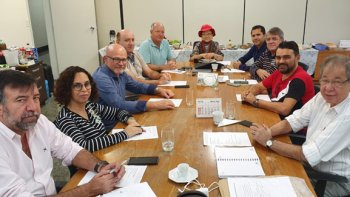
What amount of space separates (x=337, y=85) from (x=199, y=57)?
2980 millimetres

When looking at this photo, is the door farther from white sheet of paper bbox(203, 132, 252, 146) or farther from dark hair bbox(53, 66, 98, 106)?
white sheet of paper bbox(203, 132, 252, 146)

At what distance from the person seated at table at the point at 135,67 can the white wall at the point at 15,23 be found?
359cm

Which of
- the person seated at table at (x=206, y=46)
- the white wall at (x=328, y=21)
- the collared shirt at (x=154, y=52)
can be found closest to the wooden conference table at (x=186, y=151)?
the collared shirt at (x=154, y=52)

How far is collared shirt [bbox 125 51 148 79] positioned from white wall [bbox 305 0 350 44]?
12.9ft

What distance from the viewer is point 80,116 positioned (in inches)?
73.1

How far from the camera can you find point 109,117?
2229mm

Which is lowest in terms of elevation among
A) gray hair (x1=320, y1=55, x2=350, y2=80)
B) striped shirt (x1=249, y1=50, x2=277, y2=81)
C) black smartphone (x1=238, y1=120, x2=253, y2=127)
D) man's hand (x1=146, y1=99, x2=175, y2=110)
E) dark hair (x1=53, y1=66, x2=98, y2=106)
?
black smartphone (x1=238, y1=120, x2=253, y2=127)

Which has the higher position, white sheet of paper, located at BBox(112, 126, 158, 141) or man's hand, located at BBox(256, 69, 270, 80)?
man's hand, located at BBox(256, 69, 270, 80)

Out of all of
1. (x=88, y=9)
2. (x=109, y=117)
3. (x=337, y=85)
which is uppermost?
(x=88, y=9)

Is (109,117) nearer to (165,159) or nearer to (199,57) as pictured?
(165,159)

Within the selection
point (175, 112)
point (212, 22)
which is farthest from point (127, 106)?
point (212, 22)

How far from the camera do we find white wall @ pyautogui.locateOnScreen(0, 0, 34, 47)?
5820 millimetres

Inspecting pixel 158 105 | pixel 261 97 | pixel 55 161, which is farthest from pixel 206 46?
pixel 55 161

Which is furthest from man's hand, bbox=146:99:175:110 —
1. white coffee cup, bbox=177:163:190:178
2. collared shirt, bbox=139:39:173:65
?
collared shirt, bbox=139:39:173:65
